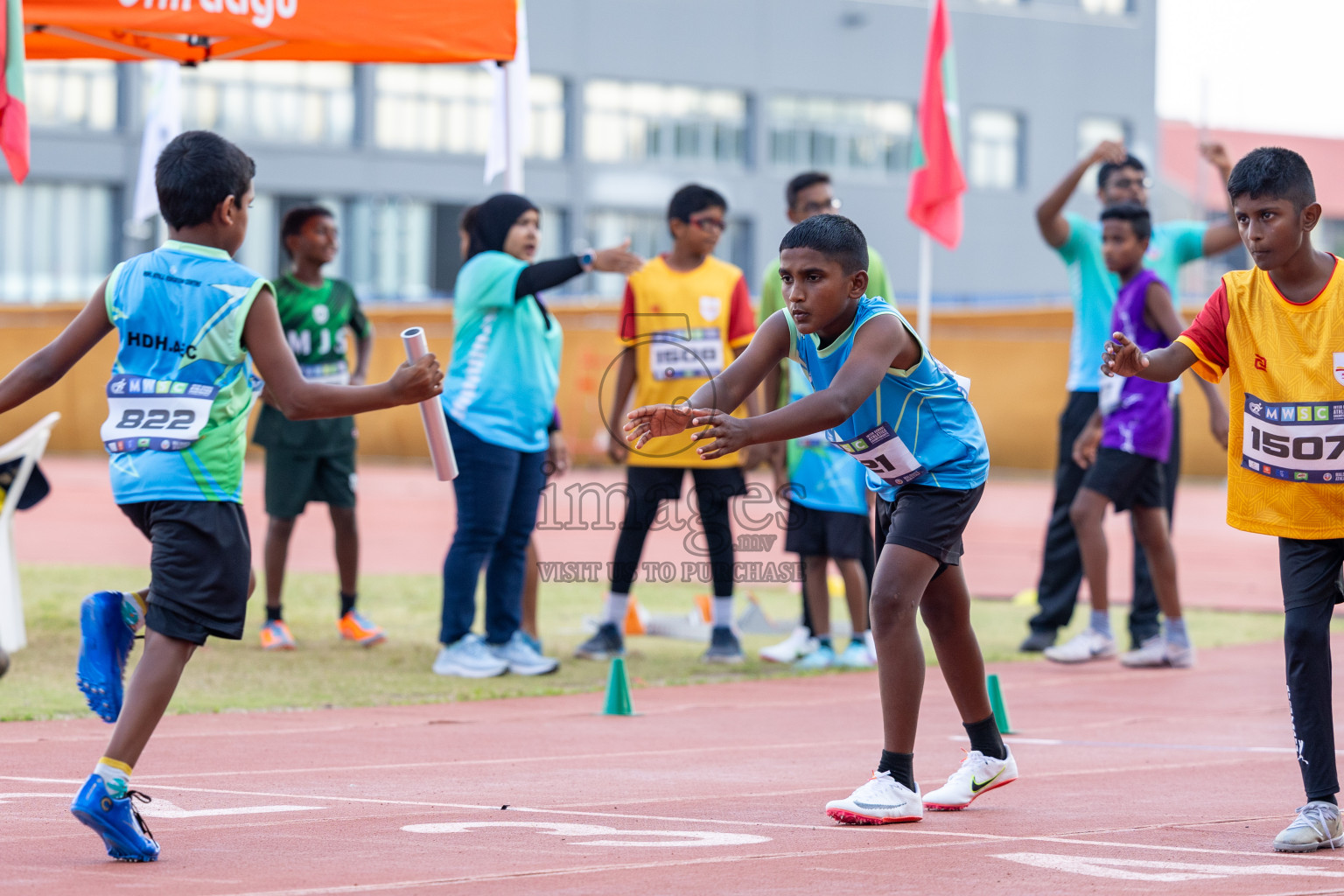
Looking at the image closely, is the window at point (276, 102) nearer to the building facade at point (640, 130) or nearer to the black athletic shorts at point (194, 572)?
the building facade at point (640, 130)

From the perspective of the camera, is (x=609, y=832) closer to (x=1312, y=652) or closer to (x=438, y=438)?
A: (x=438, y=438)

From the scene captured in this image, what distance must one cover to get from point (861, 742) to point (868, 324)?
8.06 ft

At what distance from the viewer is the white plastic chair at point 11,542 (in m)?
8.57

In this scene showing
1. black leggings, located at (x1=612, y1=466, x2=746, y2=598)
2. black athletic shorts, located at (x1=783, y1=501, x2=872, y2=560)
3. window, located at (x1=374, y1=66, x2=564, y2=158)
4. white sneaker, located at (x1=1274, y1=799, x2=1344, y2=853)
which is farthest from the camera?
window, located at (x1=374, y1=66, x2=564, y2=158)

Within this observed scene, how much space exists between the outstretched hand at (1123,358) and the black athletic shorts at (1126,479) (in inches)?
163

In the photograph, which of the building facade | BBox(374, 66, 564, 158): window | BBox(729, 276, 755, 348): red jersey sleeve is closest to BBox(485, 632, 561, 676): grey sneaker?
BBox(729, 276, 755, 348): red jersey sleeve

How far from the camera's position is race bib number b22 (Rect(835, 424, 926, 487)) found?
511cm

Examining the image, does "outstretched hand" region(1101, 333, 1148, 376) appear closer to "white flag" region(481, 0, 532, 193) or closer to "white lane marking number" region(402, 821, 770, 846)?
"white lane marking number" region(402, 821, 770, 846)

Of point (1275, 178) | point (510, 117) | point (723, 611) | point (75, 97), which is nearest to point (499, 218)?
point (510, 117)

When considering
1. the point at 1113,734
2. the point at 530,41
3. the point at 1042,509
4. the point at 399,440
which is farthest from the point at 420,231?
the point at 1113,734

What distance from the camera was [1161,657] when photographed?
364 inches

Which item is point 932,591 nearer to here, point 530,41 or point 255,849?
point 255,849

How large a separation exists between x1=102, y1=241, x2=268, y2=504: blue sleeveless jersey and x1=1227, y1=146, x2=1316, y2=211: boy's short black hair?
107 inches

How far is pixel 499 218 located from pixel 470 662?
2224 mm
